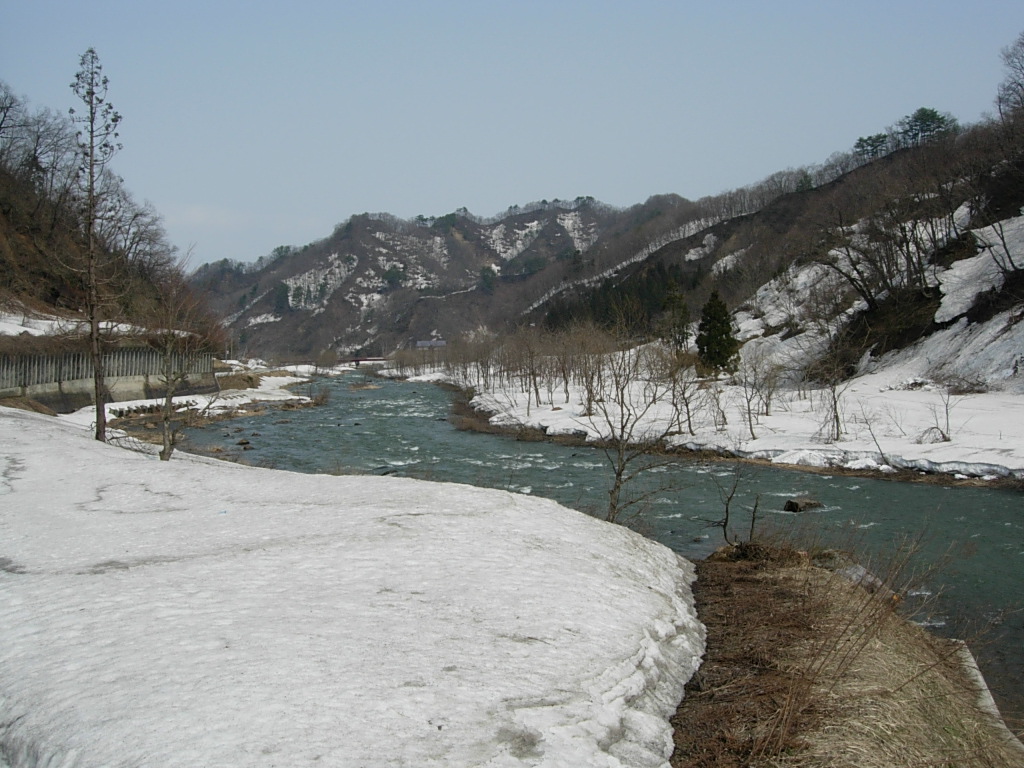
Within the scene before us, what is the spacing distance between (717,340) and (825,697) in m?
47.4

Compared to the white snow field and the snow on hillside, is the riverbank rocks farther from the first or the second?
the white snow field

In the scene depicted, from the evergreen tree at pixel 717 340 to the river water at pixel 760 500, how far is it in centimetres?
2079

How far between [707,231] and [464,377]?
67.0 m

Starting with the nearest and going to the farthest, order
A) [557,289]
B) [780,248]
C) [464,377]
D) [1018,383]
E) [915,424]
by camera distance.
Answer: [915,424]
[1018,383]
[464,377]
[780,248]
[557,289]

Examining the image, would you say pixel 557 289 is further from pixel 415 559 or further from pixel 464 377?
pixel 415 559

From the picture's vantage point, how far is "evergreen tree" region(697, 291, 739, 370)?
51.1 metres

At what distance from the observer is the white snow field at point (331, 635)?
4.43m

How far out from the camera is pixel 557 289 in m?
166

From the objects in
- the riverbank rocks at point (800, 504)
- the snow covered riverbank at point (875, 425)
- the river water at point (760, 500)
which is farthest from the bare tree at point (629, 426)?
the riverbank rocks at point (800, 504)

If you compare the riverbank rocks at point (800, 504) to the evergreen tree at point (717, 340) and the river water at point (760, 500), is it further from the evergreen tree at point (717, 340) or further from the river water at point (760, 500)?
the evergreen tree at point (717, 340)

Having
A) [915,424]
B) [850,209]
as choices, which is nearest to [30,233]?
[915,424]

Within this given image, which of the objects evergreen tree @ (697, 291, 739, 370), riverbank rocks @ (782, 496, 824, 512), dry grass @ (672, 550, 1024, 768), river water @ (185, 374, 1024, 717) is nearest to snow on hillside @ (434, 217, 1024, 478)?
river water @ (185, 374, 1024, 717)

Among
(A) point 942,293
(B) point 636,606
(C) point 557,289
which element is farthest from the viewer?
(C) point 557,289

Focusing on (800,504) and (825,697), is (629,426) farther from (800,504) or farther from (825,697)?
(825,697)
